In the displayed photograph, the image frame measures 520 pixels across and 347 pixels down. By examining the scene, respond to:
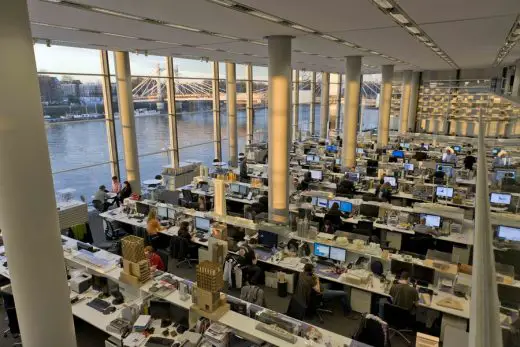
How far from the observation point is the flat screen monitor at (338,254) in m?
6.83

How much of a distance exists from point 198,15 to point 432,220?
690cm

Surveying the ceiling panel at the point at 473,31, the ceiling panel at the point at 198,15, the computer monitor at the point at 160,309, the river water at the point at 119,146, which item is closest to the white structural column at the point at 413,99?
the river water at the point at 119,146

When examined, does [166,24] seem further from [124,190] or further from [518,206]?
[518,206]

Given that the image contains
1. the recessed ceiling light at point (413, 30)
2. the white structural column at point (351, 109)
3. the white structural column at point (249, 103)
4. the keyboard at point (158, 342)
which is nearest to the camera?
the keyboard at point (158, 342)

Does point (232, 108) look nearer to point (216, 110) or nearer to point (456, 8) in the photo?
point (216, 110)

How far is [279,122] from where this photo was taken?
8180mm

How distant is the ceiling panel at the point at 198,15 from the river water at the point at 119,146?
7.89m

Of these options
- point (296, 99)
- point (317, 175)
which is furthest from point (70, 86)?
point (296, 99)

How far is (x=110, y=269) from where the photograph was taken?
6.06 m

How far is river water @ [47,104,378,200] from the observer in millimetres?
18203

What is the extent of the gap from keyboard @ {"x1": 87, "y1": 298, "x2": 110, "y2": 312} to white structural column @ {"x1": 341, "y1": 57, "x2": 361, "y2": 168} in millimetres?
10058

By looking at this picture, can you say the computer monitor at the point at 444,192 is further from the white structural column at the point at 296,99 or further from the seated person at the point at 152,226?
the white structural column at the point at 296,99


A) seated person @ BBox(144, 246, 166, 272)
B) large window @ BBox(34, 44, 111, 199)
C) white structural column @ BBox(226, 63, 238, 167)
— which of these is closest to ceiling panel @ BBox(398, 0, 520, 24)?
seated person @ BBox(144, 246, 166, 272)

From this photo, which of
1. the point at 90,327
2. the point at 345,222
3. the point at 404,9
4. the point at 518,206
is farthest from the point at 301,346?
the point at 518,206
